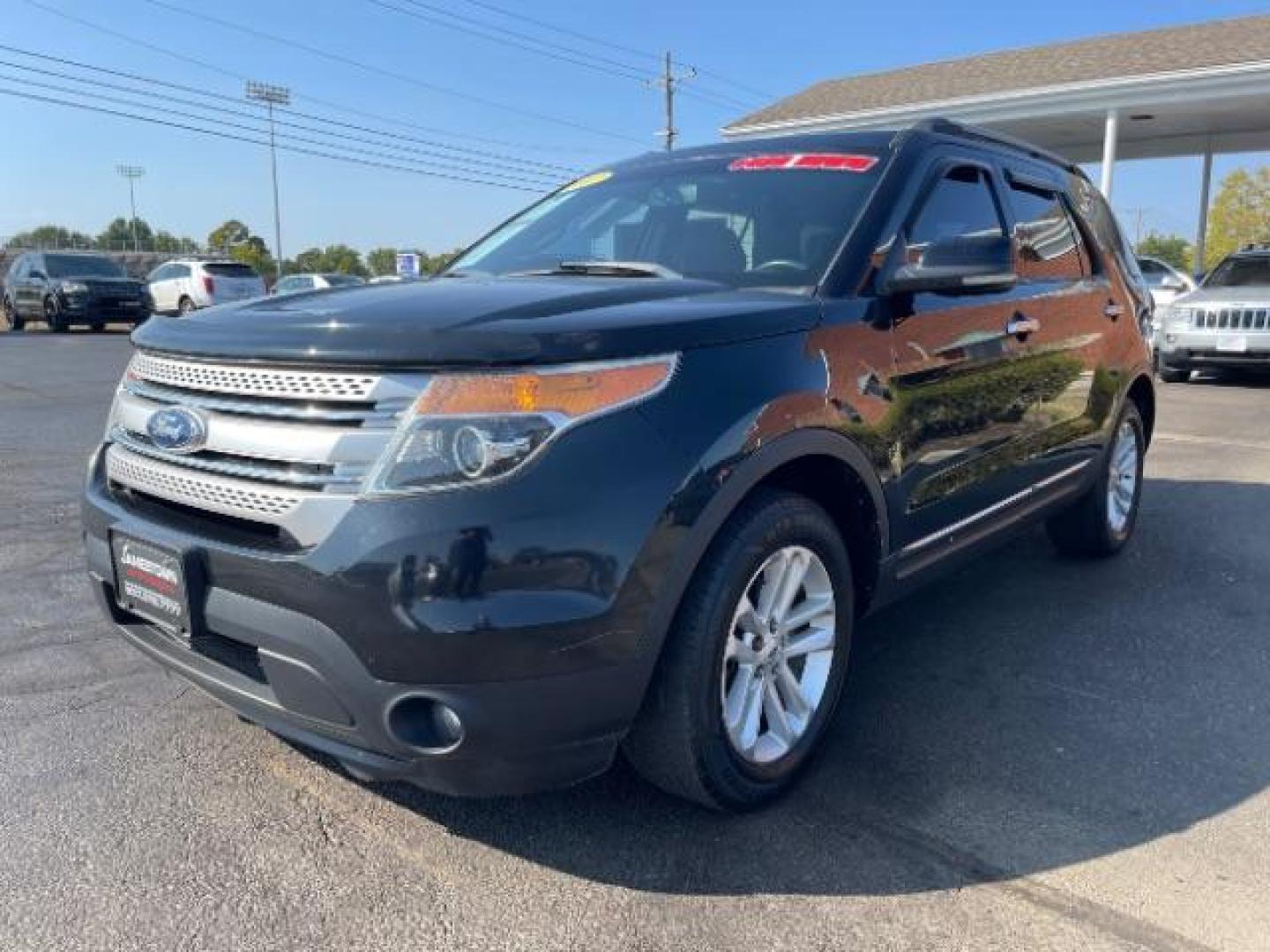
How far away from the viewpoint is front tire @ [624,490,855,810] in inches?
91.5

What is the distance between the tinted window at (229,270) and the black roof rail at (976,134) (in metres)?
23.1

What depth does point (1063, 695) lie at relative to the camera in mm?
3369

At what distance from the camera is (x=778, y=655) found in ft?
8.66

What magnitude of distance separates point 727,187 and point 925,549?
137 cm

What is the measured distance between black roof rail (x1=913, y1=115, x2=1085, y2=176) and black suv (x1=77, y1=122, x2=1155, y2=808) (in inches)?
5.8

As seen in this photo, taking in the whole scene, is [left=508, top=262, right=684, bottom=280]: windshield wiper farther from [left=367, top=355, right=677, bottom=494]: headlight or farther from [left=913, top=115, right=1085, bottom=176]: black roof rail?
[left=913, top=115, right=1085, bottom=176]: black roof rail

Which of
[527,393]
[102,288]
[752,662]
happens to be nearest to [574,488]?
[527,393]

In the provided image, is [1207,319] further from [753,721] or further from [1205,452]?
[753,721]

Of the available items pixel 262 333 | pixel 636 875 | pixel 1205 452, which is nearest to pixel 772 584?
pixel 636 875

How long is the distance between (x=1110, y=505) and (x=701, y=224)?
2.69 meters

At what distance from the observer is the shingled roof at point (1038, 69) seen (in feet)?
58.2

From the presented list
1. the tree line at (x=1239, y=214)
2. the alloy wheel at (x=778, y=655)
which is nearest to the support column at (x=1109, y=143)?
the alloy wheel at (x=778, y=655)

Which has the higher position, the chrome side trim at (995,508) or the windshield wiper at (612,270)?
the windshield wiper at (612,270)

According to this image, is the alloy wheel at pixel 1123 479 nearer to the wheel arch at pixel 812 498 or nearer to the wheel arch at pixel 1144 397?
the wheel arch at pixel 1144 397
